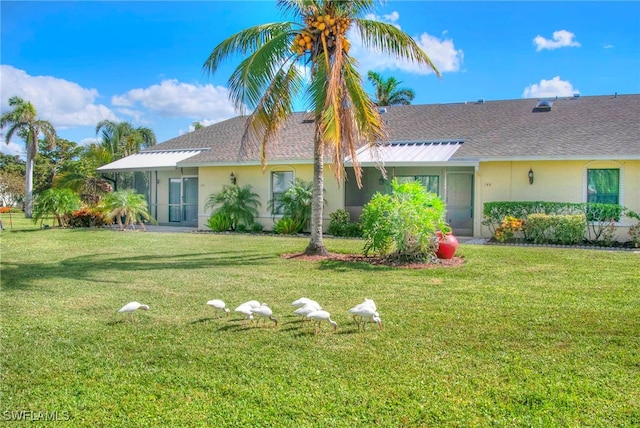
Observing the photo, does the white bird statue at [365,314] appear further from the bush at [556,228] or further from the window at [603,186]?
the window at [603,186]

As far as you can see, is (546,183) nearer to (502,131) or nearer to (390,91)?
(502,131)

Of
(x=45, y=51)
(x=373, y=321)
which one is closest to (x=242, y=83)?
(x=45, y=51)

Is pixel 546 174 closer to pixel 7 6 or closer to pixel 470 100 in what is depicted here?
pixel 470 100

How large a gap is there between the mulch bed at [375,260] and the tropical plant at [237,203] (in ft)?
27.0

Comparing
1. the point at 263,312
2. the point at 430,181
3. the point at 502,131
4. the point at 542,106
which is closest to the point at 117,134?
the point at 430,181

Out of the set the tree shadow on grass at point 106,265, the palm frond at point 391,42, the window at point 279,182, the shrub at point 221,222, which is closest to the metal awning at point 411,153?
the window at point 279,182

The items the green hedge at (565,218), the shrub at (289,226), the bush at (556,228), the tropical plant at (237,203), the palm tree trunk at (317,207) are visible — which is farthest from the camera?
the tropical plant at (237,203)

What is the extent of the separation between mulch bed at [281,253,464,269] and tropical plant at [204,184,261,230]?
8226mm

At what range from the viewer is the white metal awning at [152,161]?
25.3 metres

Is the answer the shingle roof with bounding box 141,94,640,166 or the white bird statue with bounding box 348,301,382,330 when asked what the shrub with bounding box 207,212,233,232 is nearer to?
the shingle roof with bounding box 141,94,640,166

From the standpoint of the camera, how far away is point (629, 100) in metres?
22.0

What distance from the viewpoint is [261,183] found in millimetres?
22797

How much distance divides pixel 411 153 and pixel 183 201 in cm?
1246

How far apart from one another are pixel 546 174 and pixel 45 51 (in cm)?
1657
